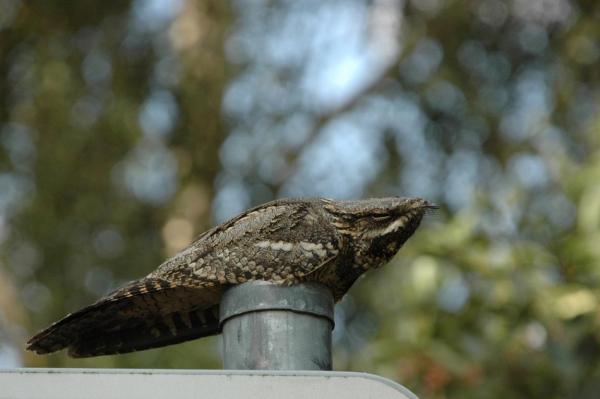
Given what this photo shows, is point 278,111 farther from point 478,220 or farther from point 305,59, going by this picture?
point 478,220

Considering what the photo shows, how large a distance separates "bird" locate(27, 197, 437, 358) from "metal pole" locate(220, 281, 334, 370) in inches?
6.8

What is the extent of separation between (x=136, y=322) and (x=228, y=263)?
1.15 feet

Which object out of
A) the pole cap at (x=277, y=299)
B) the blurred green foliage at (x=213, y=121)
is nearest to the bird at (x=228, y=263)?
the pole cap at (x=277, y=299)

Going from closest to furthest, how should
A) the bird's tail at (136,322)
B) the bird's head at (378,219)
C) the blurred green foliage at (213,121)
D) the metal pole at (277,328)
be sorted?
the metal pole at (277,328)
the bird's tail at (136,322)
the bird's head at (378,219)
the blurred green foliage at (213,121)

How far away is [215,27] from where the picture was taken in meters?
11.6

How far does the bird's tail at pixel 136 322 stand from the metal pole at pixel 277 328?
0.34 meters

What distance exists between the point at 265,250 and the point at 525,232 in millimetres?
3301

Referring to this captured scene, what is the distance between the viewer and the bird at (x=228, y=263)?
2795 mm

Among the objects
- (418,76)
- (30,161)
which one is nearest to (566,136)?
(418,76)

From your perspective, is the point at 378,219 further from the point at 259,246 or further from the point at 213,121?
the point at 213,121

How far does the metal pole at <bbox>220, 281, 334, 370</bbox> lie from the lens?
94.0 inches

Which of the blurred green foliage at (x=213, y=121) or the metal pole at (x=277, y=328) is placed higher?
the blurred green foliage at (x=213, y=121)

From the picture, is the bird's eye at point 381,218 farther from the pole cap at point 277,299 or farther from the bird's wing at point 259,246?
the pole cap at point 277,299

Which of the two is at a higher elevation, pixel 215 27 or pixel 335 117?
pixel 215 27
